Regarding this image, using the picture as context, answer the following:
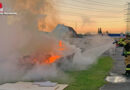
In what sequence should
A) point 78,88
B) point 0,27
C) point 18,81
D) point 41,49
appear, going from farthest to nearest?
point 41,49
point 0,27
point 18,81
point 78,88

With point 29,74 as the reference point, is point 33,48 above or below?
above

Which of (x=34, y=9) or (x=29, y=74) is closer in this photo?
(x=29, y=74)

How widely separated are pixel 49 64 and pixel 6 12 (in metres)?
3.72

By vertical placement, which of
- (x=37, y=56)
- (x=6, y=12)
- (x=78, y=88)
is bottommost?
(x=78, y=88)

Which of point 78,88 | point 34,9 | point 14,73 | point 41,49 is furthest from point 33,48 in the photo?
point 78,88

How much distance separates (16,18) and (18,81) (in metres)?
3.53

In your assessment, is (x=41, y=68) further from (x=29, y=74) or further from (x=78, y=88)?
(x=78, y=88)

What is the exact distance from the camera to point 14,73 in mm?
9438

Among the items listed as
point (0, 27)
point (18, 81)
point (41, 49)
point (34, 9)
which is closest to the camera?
point (18, 81)

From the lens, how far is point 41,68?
9.91 metres

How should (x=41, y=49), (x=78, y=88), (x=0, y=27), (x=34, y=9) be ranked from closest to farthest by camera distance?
1. (x=78, y=88)
2. (x=0, y=27)
3. (x=34, y=9)
4. (x=41, y=49)

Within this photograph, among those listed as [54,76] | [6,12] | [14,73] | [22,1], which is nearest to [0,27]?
[6,12]

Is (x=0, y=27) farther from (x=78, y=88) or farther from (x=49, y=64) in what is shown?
(x=78, y=88)

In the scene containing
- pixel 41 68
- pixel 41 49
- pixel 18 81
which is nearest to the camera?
pixel 18 81
